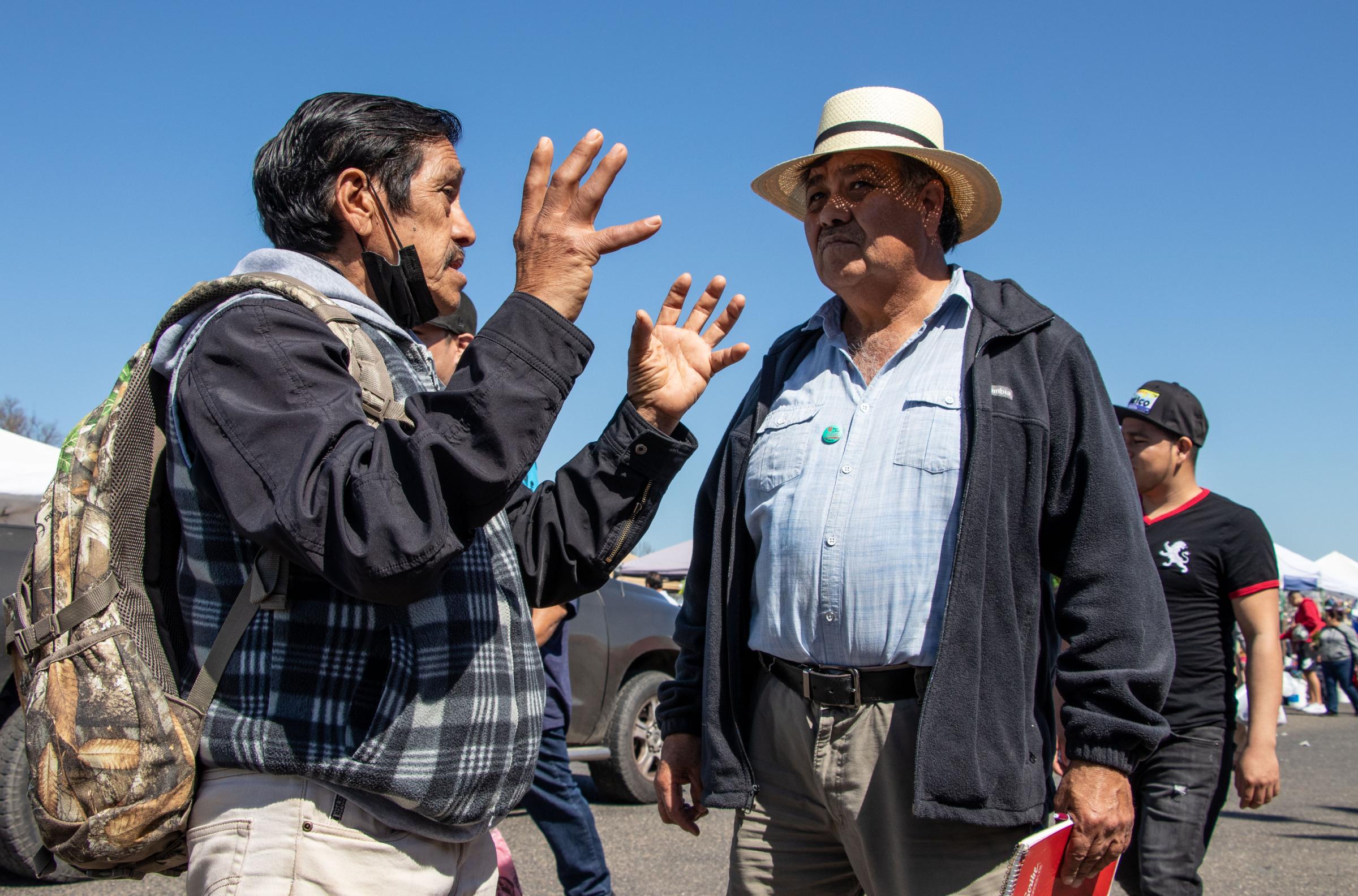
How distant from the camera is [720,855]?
6.02 meters

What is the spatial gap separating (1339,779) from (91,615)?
1175cm

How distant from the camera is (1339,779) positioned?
34.7 feet

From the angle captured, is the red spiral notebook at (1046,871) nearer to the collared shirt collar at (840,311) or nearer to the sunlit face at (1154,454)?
the collared shirt collar at (840,311)

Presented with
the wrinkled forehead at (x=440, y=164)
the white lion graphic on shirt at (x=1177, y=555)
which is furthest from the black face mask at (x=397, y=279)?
the white lion graphic on shirt at (x=1177, y=555)

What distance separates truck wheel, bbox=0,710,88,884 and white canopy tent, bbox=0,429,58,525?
489cm

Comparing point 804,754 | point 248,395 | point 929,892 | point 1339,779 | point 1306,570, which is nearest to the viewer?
point 248,395

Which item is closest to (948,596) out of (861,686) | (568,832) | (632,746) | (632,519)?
(861,686)

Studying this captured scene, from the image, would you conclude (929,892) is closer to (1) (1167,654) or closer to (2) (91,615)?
(1) (1167,654)

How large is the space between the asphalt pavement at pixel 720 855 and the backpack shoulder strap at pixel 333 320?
3.81 meters

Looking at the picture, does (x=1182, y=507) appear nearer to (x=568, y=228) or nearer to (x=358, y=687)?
(x=568, y=228)

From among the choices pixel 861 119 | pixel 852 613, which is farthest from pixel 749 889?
pixel 861 119

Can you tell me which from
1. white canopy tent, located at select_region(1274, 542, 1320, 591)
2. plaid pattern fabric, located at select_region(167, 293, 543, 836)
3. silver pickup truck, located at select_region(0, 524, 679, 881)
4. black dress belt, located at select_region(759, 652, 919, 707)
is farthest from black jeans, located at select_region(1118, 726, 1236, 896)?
white canopy tent, located at select_region(1274, 542, 1320, 591)

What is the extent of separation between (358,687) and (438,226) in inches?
35.8

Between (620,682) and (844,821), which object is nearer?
(844,821)
